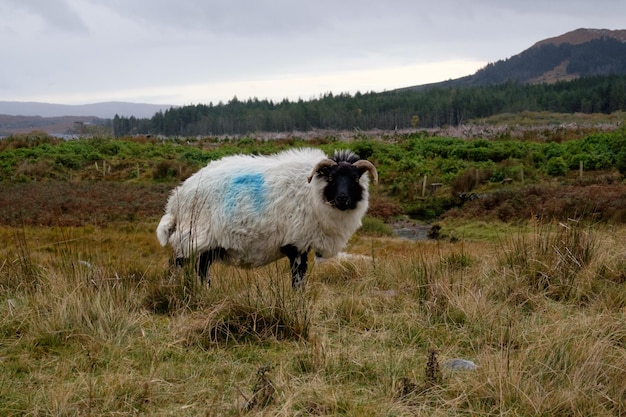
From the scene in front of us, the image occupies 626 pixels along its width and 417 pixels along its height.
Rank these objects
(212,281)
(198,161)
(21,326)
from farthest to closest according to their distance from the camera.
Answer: (198,161), (212,281), (21,326)

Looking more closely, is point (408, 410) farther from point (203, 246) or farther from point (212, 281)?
point (203, 246)

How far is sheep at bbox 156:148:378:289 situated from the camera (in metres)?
7.66

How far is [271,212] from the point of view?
768cm

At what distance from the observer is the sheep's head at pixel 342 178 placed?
24.8ft

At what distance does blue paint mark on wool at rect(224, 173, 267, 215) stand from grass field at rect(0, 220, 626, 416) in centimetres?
107

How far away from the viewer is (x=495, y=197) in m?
23.0

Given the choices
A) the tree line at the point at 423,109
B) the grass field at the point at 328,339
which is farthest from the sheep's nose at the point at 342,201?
the tree line at the point at 423,109

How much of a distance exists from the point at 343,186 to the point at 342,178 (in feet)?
0.48

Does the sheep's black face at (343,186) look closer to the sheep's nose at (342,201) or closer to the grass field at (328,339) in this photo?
the sheep's nose at (342,201)

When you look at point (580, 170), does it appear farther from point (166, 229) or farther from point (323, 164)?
point (166, 229)

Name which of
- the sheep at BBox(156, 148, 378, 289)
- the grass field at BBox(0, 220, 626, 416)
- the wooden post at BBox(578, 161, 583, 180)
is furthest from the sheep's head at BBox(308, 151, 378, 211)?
the wooden post at BBox(578, 161, 583, 180)

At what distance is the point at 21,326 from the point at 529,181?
24247 mm

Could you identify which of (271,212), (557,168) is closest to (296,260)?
(271,212)

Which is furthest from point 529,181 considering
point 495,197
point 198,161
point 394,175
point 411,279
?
point 411,279
